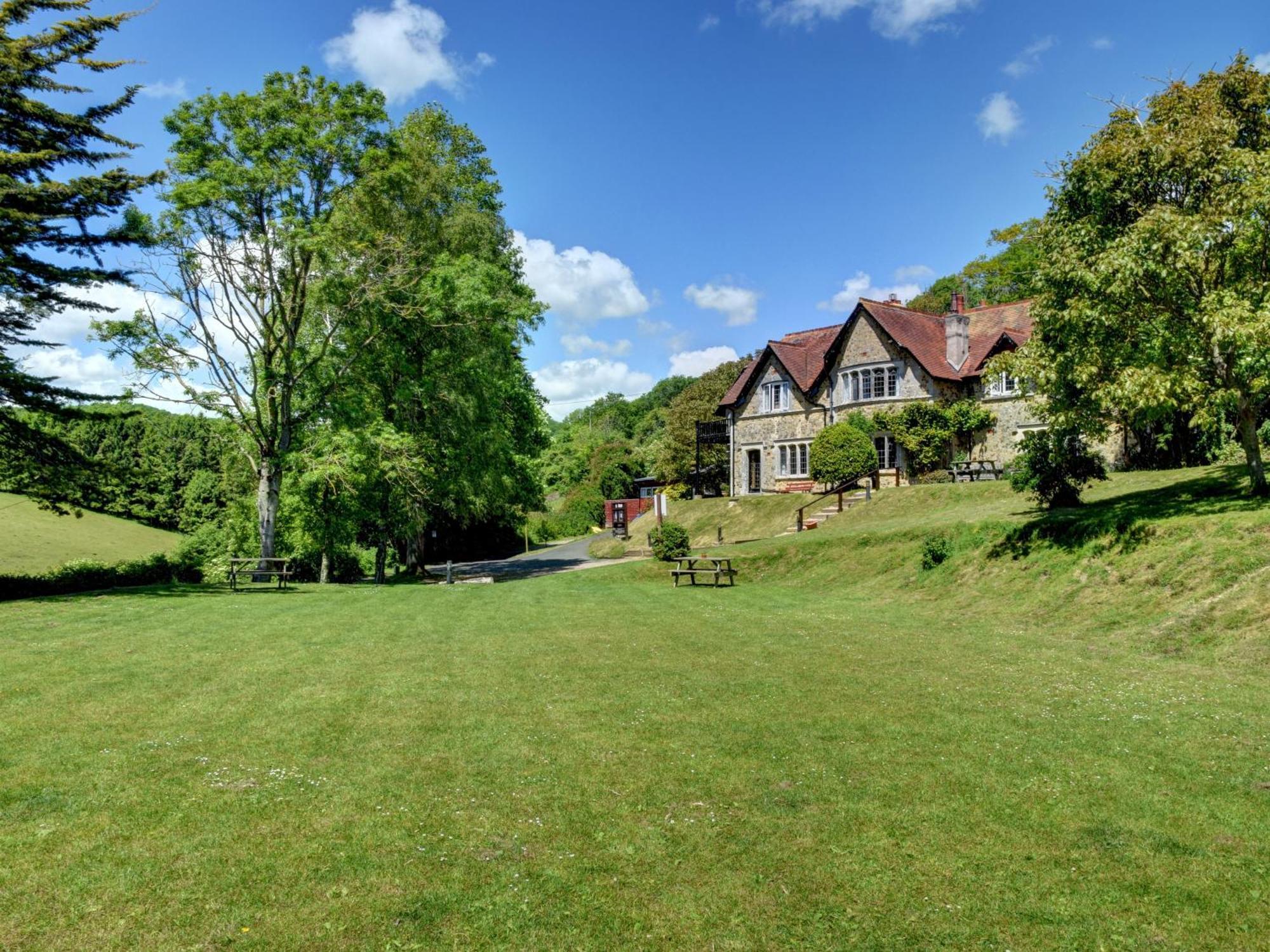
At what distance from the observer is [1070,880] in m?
5.87

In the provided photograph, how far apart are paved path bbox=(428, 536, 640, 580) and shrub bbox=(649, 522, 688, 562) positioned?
5.38m

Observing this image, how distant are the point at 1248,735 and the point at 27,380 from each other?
29054 millimetres

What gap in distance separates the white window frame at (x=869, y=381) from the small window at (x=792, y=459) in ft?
12.5

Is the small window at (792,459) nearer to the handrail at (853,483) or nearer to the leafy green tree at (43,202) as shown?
the handrail at (853,483)

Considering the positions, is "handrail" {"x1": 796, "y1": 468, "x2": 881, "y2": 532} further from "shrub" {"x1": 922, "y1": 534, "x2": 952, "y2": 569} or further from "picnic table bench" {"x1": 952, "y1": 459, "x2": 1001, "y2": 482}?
"shrub" {"x1": 922, "y1": 534, "x2": 952, "y2": 569}

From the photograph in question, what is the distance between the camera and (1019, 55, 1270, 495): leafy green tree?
56.1ft

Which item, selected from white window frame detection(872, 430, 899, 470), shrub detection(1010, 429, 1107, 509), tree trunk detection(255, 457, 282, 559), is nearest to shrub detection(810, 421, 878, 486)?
white window frame detection(872, 430, 899, 470)

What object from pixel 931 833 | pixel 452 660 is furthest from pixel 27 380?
pixel 931 833

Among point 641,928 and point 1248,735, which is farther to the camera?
point 1248,735

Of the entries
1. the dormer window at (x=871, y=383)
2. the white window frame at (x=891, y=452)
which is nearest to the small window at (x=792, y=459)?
the dormer window at (x=871, y=383)

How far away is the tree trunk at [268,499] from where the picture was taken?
29375 mm

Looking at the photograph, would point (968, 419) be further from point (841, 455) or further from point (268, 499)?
point (268, 499)

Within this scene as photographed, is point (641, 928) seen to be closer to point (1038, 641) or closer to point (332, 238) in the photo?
point (1038, 641)

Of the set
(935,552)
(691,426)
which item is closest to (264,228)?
(935,552)
